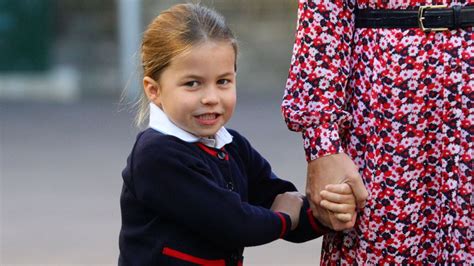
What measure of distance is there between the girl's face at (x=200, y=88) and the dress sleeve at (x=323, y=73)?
19 centimetres

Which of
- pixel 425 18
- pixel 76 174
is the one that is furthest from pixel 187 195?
pixel 76 174

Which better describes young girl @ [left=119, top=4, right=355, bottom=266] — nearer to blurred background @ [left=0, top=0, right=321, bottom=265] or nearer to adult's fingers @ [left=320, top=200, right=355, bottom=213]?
adult's fingers @ [left=320, top=200, right=355, bottom=213]

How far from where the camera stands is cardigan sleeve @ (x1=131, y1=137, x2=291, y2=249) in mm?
2990

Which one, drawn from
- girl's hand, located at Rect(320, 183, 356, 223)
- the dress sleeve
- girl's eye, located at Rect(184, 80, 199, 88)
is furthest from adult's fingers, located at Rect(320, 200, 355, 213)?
girl's eye, located at Rect(184, 80, 199, 88)

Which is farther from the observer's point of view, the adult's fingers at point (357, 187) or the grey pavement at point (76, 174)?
the grey pavement at point (76, 174)

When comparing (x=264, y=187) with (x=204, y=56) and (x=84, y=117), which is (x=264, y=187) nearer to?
(x=204, y=56)

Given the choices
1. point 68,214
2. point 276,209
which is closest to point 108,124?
point 68,214

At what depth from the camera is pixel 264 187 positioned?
11.0 ft

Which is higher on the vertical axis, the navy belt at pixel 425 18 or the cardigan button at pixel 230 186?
the navy belt at pixel 425 18

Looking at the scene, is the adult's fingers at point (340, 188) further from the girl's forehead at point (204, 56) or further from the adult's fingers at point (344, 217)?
the girl's forehead at point (204, 56)

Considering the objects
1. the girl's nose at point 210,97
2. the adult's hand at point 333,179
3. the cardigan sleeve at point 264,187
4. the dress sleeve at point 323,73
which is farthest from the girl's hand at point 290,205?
the girl's nose at point 210,97

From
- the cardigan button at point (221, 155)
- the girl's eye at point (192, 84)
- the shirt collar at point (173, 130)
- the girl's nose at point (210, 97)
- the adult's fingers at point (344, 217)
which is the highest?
the girl's eye at point (192, 84)

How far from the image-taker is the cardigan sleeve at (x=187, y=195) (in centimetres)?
299

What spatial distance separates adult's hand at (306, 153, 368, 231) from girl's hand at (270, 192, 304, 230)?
144mm
